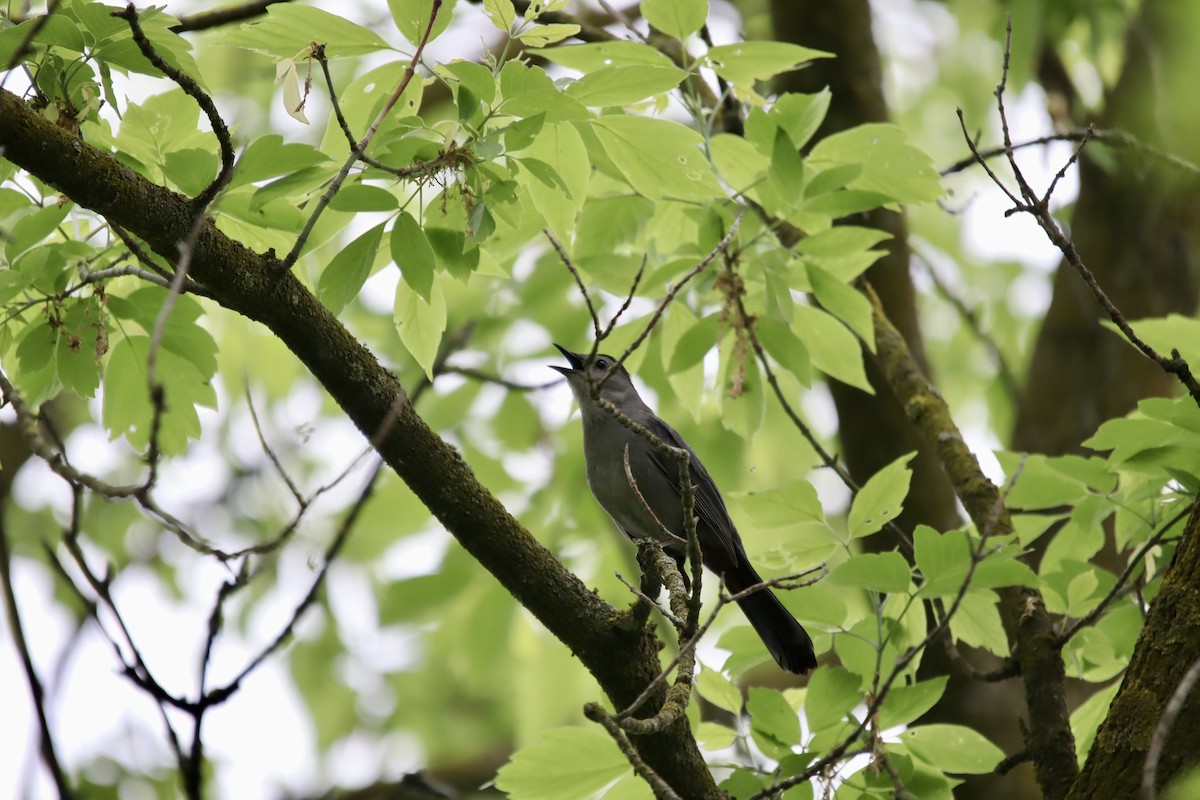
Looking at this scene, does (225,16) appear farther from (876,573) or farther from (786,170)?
(876,573)

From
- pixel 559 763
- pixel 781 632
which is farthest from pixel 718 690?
pixel 781 632

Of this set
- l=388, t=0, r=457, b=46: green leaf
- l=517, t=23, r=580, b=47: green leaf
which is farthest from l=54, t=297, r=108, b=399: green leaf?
l=517, t=23, r=580, b=47: green leaf

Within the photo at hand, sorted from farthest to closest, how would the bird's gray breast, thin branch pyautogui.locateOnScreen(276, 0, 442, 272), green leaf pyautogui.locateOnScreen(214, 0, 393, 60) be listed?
the bird's gray breast, green leaf pyautogui.locateOnScreen(214, 0, 393, 60), thin branch pyautogui.locateOnScreen(276, 0, 442, 272)

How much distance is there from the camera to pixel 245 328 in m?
6.33

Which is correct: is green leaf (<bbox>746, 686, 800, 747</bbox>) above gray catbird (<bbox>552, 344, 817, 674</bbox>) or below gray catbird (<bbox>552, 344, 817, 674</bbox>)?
below

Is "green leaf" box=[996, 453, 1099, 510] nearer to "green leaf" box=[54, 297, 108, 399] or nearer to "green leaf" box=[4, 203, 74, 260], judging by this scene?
"green leaf" box=[54, 297, 108, 399]

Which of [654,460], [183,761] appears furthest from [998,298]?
[183,761]

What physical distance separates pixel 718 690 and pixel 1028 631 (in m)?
1.20

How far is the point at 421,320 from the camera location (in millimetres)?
3223

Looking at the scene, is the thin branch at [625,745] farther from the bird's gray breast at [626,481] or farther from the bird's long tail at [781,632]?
the bird's gray breast at [626,481]

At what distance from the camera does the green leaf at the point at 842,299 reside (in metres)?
3.74

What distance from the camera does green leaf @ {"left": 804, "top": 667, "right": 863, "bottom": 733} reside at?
10.6ft

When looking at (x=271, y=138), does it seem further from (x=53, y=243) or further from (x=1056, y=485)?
(x=1056, y=485)

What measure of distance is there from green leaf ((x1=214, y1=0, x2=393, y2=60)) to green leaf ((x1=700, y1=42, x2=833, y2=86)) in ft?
3.54
